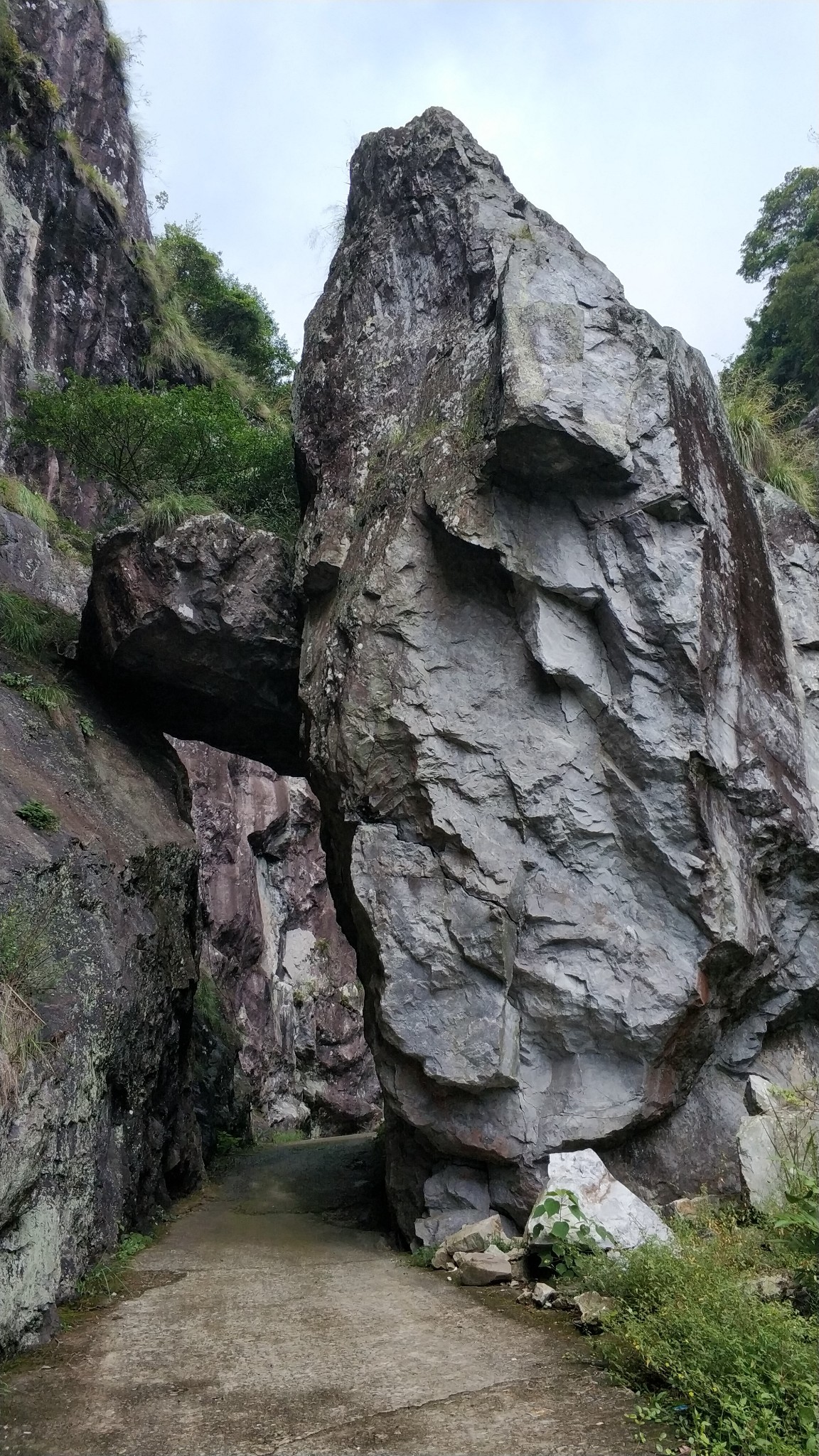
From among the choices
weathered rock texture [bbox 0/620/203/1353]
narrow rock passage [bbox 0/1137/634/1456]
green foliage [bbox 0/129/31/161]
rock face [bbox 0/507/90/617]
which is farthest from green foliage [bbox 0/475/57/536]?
narrow rock passage [bbox 0/1137/634/1456]

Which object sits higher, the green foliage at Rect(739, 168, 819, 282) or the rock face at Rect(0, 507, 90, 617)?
the green foliage at Rect(739, 168, 819, 282)

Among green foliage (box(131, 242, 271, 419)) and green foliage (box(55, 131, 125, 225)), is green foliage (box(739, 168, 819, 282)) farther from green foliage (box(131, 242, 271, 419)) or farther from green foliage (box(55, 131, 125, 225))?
green foliage (box(55, 131, 125, 225))

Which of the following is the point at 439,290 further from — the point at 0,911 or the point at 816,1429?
the point at 816,1429

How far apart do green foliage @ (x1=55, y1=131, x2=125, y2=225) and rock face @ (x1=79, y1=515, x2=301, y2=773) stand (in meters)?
12.4

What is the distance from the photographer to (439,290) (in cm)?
1147

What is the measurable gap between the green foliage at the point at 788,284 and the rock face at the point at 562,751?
10.3 meters

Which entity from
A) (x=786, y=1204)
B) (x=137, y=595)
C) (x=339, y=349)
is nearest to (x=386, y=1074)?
(x=786, y=1204)

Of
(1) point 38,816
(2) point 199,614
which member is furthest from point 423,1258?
(2) point 199,614

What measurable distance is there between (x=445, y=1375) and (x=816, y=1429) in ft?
6.74

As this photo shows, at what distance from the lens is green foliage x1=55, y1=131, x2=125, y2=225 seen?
1928 cm

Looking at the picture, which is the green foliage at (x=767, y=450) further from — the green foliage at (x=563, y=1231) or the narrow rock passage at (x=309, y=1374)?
the narrow rock passage at (x=309, y=1374)

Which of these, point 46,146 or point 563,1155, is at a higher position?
point 46,146

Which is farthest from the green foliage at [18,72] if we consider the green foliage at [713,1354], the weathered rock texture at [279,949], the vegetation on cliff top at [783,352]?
the green foliage at [713,1354]

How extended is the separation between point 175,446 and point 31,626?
336cm
